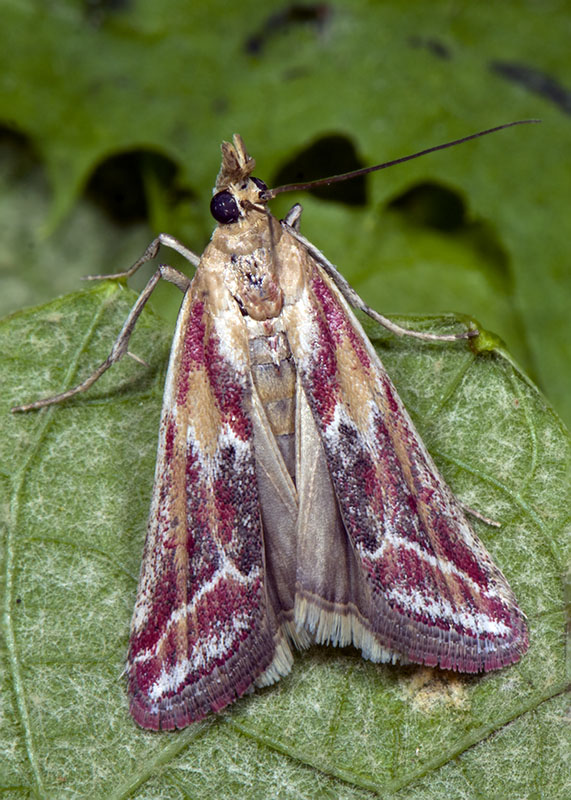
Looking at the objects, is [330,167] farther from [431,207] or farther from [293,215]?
[293,215]

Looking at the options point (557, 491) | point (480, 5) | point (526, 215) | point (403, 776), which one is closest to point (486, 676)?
point (403, 776)

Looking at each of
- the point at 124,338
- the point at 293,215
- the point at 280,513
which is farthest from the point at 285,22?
the point at 280,513

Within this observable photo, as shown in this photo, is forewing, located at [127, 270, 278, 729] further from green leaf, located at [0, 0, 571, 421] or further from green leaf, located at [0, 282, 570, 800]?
green leaf, located at [0, 0, 571, 421]

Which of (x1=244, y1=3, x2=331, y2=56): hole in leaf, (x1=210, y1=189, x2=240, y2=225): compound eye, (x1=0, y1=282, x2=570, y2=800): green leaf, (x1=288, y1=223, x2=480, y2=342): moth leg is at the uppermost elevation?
(x1=244, y1=3, x2=331, y2=56): hole in leaf

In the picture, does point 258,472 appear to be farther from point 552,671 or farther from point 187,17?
point 187,17

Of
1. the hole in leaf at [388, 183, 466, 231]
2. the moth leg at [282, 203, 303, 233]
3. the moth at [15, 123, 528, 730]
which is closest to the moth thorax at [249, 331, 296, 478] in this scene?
the moth at [15, 123, 528, 730]

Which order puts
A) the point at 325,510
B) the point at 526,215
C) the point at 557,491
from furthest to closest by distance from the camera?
the point at 526,215
the point at 557,491
the point at 325,510

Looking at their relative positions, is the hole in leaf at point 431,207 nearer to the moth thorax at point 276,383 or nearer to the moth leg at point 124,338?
the moth leg at point 124,338
